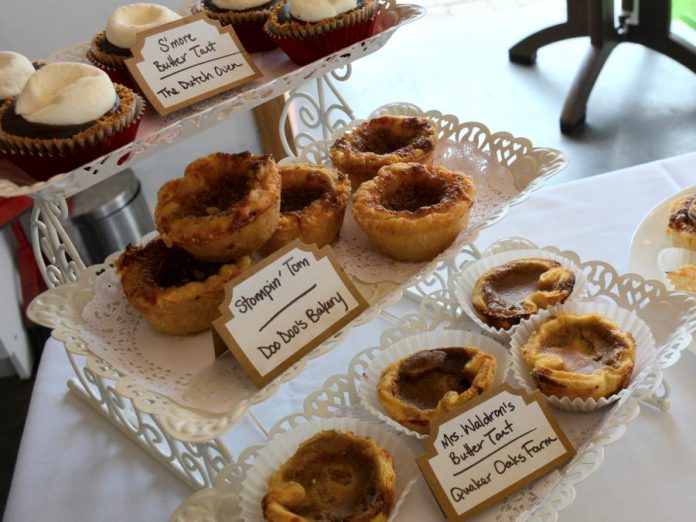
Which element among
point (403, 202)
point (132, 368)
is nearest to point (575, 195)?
point (403, 202)

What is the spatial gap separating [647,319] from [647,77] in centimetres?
281

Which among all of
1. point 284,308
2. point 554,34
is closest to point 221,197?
point 284,308

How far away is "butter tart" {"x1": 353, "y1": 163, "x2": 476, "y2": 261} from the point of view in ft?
3.84

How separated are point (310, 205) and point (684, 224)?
2.81ft

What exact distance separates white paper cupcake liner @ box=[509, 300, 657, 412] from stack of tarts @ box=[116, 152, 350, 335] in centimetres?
38

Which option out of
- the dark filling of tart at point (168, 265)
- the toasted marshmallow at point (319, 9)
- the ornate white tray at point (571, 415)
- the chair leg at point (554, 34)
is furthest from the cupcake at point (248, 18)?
the chair leg at point (554, 34)

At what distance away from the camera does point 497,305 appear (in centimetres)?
138

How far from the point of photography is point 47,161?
1.18m

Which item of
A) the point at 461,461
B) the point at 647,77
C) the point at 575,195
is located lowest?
the point at 647,77

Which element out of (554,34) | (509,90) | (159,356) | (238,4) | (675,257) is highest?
(238,4)

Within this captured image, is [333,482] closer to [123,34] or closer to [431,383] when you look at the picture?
[431,383]

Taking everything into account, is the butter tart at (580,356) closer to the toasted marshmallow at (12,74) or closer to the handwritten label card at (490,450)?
the handwritten label card at (490,450)

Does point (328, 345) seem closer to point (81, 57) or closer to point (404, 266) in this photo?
point (404, 266)

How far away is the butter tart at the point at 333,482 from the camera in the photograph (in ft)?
3.48
